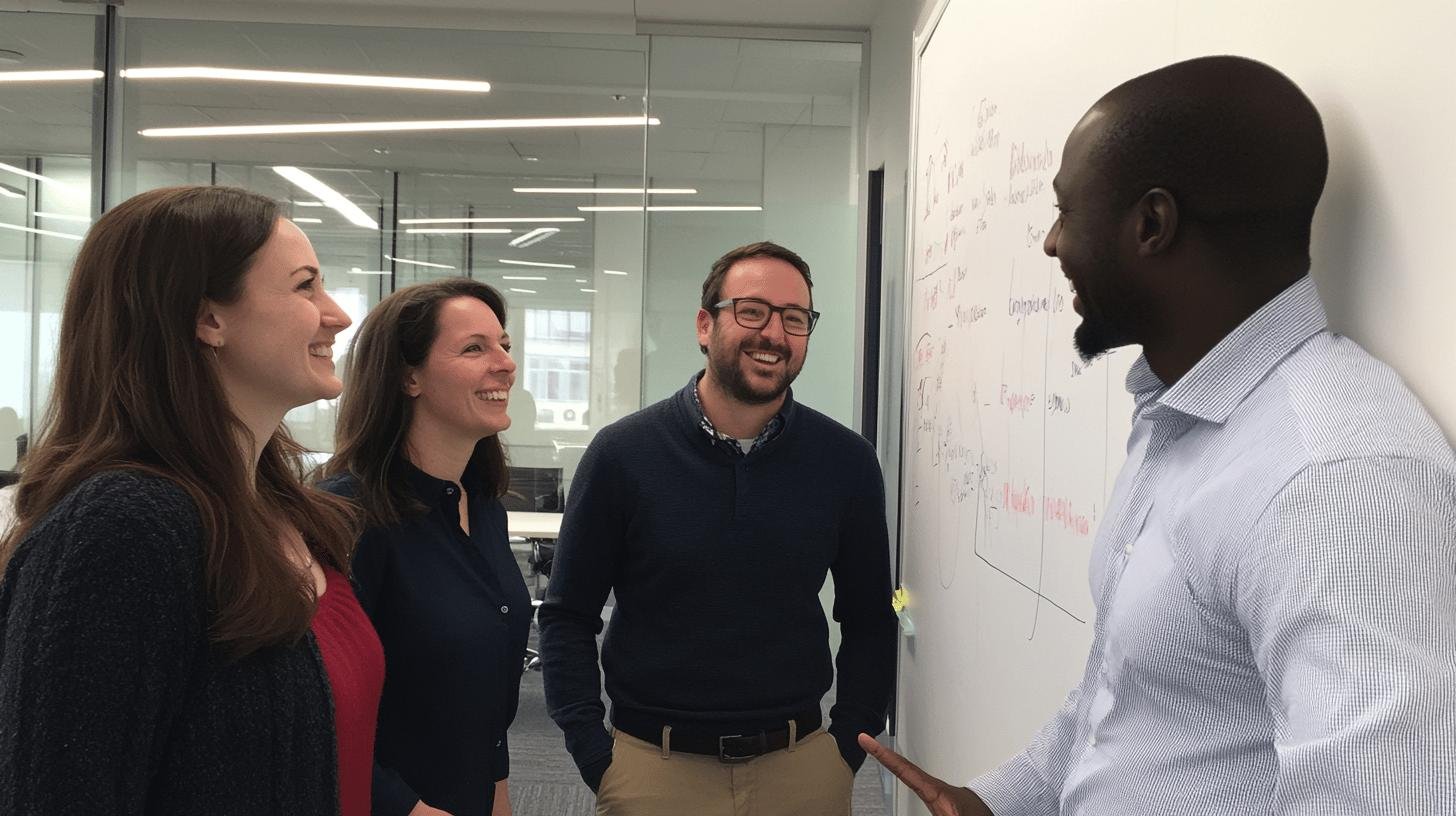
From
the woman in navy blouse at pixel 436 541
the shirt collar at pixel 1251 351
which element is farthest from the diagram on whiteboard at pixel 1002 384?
the woman in navy blouse at pixel 436 541

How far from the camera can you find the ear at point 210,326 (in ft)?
3.41

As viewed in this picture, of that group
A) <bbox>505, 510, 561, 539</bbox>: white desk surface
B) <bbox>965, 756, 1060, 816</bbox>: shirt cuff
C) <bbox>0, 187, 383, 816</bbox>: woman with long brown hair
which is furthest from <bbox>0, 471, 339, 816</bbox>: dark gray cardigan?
<bbox>505, 510, 561, 539</bbox>: white desk surface

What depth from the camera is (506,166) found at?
14.7ft

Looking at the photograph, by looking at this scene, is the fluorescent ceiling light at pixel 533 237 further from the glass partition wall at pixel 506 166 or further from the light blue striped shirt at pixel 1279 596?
the light blue striped shirt at pixel 1279 596

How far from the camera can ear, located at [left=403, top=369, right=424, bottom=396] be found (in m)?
1.70

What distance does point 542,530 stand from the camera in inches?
162

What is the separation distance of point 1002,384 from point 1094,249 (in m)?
0.82

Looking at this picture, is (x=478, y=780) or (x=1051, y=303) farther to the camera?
(x=478, y=780)

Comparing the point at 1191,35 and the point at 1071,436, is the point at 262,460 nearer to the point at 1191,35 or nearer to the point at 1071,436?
the point at 1071,436

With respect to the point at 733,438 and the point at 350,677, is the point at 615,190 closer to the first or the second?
the point at 733,438

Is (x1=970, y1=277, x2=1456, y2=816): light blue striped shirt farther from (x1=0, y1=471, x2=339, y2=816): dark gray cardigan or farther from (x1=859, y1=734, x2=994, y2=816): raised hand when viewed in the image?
(x1=0, y1=471, x2=339, y2=816): dark gray cardigan

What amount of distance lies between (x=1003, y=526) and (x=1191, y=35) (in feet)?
2.57

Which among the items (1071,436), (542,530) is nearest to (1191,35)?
(1071,436)

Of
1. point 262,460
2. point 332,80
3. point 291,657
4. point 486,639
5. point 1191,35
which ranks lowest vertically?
point 486,639
